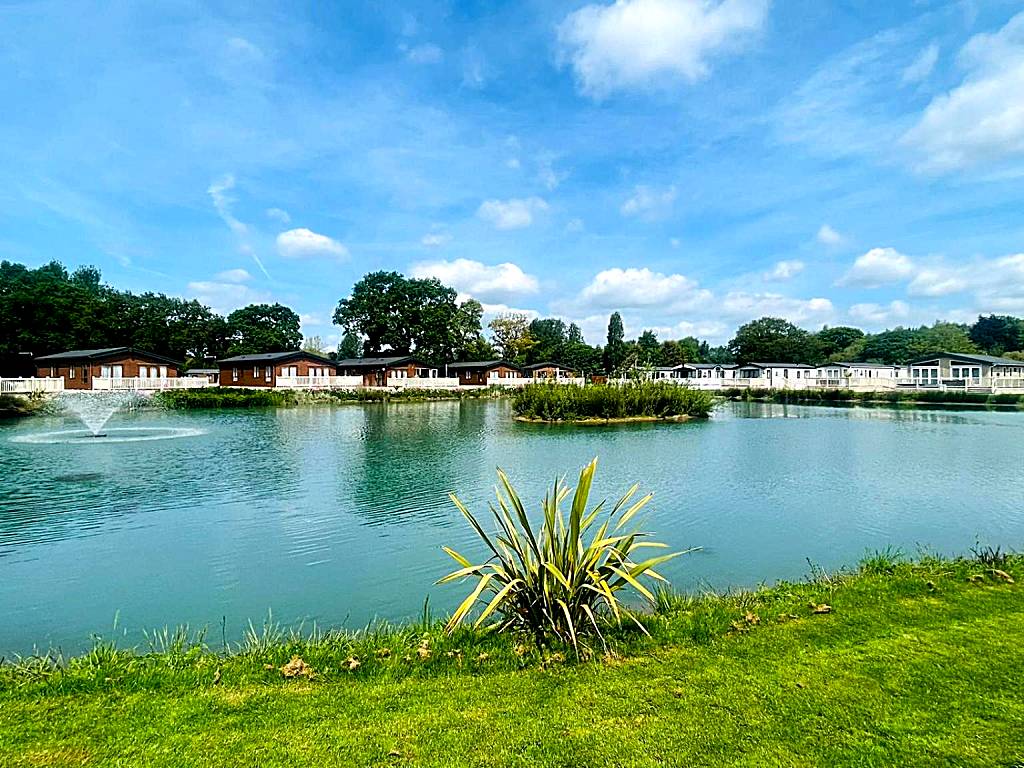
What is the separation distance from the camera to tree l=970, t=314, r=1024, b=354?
7200 centimetres

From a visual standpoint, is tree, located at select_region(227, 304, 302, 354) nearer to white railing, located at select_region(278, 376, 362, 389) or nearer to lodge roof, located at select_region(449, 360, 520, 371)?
white railing, located at select_region(278, 376, 362, 389)

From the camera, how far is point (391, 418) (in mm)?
30375

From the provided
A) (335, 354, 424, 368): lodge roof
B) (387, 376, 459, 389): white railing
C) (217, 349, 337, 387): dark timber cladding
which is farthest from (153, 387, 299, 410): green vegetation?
(335, 354, 424, 368): lodge roof

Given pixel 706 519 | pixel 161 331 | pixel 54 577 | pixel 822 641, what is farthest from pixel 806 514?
pixel 161 331

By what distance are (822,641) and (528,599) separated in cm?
214

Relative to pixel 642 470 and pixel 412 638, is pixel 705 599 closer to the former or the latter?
pixel 412 638

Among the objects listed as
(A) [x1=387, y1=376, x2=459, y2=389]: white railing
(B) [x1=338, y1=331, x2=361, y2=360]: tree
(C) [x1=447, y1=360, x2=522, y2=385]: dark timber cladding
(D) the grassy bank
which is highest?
(B) [x1=338, y1=331, x2=361, y2=360]: tree

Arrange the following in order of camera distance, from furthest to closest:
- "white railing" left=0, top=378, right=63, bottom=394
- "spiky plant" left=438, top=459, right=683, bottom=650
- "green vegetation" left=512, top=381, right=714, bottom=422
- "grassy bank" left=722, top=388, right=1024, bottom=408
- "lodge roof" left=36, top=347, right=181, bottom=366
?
"lodge roof" left=36, top=347, right=181, bottom=366 < "white railing" left=0, top=378, right=63, bottom=394 < "grassy bank" left=722, top=388, right=1024, bottom=408 < "green vegetation" left=512, top=381, right=714, bottom=422 < "spiky plant" left=438, top=459, right=683, bottom=650

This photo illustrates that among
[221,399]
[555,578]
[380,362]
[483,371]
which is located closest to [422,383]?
[380,362]

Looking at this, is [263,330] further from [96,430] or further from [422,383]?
[96,430]

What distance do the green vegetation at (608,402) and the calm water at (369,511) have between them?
6.03 m

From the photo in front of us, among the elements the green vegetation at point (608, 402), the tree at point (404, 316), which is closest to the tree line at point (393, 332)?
the tree at point (404, 316)

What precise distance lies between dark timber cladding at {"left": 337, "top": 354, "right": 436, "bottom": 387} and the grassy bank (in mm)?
27827

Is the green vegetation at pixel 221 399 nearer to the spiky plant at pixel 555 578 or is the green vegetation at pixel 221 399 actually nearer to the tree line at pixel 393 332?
the tree line at pixel 393 332
